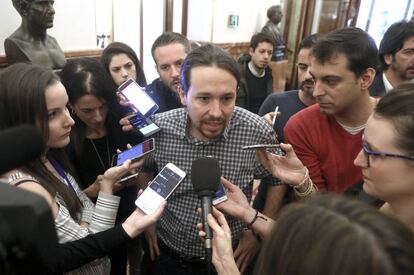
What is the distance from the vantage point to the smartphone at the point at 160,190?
3.64 feet

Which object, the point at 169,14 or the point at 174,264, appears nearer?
the point at 174,264

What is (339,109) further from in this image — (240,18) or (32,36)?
(240,18)

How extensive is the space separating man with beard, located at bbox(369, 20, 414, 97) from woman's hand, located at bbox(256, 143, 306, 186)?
1265 mm

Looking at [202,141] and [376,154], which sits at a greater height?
[376,154]

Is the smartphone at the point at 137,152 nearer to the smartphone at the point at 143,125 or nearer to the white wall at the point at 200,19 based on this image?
the smartphone at the point at 143,125

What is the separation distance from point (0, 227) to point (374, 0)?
955 centimetres

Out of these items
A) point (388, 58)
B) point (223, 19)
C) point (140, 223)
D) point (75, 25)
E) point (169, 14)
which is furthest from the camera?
point (223, 19)

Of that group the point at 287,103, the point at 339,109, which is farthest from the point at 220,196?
the point at 287,103

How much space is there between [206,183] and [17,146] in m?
0.66

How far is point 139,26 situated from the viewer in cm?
376

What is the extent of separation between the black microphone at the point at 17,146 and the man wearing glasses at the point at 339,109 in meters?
1.16

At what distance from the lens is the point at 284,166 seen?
4.18 ft

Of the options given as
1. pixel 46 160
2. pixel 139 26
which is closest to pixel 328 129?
pixel 46 160

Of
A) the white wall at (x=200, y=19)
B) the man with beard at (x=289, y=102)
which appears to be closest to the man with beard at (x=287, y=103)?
the man with beard at (x=289, y=102)
